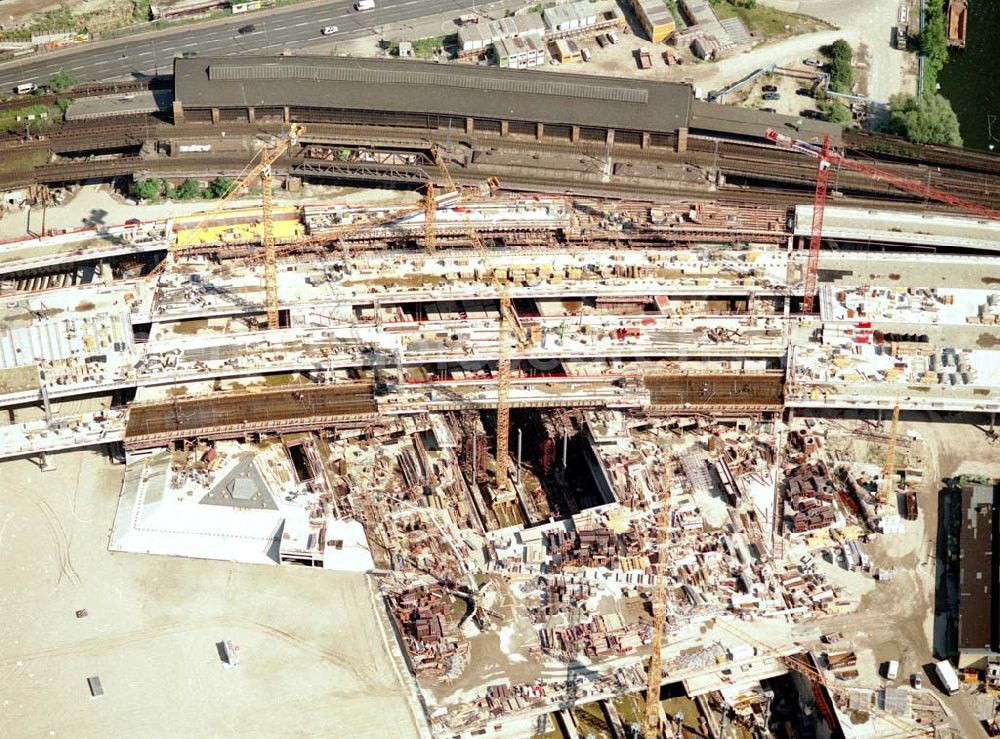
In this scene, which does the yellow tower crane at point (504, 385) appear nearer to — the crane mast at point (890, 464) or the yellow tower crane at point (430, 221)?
the yellow tower crane at point (430, 221)

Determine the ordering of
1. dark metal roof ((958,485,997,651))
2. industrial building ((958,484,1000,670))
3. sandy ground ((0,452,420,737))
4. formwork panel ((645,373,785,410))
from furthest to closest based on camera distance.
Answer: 1. formwork panel ((645,373,785,410))
2. dark metal roof ((958,485,997,651))
3. industrial building ((958,484,1000,670))
4. sandy ground ((0,452,420,737))

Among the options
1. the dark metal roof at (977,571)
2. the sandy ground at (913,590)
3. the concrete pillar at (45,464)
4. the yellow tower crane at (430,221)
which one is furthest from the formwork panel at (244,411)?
the dark metal roof at (977,571)

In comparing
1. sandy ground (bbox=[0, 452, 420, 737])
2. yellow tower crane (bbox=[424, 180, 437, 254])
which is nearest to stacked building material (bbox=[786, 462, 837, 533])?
sandy ground (bbox=[0, 452, 420, 737])

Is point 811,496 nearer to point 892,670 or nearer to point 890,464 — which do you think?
point 890,464

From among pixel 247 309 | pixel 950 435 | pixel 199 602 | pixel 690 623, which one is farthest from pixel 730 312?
pixel 199 602

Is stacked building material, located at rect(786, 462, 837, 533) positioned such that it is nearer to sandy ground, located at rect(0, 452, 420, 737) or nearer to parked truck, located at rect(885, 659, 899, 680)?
parked truck, located at rect(885, 659, 899, 680)
